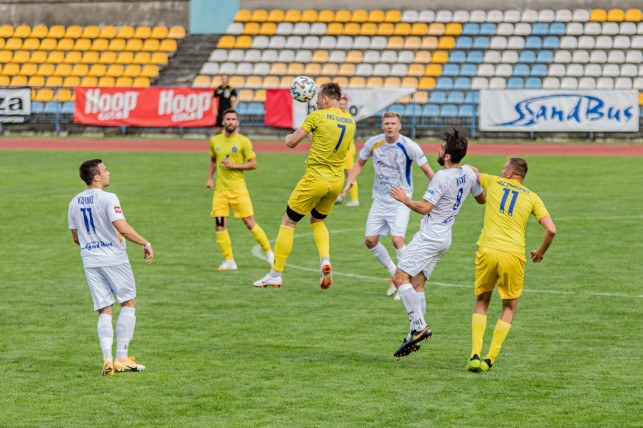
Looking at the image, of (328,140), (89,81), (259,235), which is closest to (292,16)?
(89,81)

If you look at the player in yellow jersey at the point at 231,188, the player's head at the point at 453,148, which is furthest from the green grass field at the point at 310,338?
the player's head at the point at 453,148

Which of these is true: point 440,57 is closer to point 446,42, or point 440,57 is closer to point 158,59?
point 446,42

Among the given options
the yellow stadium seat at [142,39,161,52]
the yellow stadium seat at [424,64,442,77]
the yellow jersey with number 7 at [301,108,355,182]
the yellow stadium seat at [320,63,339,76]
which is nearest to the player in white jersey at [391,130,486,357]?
the yellow jersey with number 7 at [301,108,355,182]

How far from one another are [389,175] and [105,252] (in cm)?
440

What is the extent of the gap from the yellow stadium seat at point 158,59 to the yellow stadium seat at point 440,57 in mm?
11441

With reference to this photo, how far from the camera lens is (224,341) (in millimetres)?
9398

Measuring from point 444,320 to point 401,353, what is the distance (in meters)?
1.94

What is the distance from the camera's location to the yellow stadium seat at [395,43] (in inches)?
1554

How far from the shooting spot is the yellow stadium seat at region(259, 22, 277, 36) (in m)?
42.0

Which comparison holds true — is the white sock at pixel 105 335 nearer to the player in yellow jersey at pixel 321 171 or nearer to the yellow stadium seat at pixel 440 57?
the player in yellow jersey at pixel 321 171

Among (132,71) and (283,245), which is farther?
(132,71)

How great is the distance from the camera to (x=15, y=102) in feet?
123

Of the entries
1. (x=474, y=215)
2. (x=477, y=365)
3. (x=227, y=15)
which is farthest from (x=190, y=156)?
(x=477, y=365)

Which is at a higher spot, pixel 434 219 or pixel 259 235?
pixel 434 219
